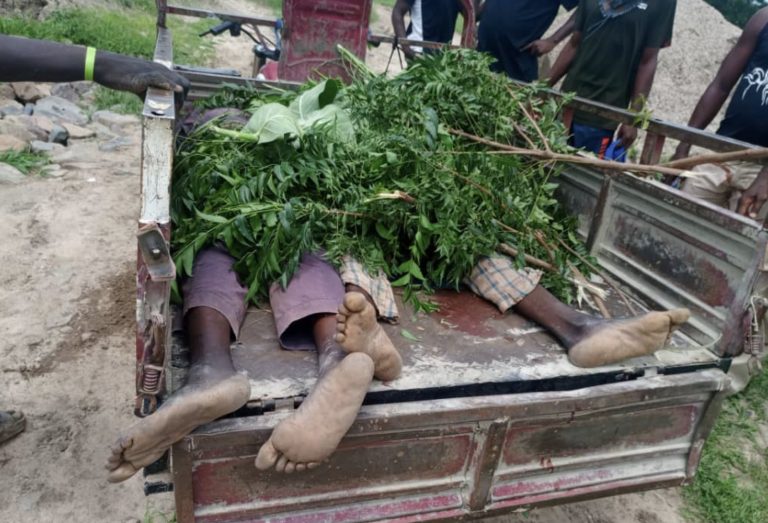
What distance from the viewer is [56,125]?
255 inches

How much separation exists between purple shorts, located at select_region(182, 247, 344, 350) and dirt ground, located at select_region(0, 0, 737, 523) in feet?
3.32

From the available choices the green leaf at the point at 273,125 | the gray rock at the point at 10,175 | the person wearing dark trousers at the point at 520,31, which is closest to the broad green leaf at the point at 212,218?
the green leaf at the point at 273,125

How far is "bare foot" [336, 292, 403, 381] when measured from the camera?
1.58 meters

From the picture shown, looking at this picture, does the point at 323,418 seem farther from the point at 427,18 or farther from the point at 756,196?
the point at 427,18

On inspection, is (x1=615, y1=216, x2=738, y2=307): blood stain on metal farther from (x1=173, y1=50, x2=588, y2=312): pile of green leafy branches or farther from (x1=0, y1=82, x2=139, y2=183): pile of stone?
(x1=0, y1=82, x2=139, y2=183): pile of stone

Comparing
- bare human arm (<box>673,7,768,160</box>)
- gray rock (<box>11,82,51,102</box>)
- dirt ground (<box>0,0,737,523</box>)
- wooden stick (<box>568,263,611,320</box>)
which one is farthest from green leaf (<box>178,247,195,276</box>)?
gray rock (<box>11,82,51,102</box>)

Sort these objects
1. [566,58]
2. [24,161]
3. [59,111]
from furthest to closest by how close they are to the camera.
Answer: [59,111] < [24,161] < [566,58]

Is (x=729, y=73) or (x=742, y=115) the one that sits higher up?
(x=729, y=73)

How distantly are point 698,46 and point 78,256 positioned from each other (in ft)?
32.1

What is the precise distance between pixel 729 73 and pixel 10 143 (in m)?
6.02

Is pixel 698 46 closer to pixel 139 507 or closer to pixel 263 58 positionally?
pixel 263 58

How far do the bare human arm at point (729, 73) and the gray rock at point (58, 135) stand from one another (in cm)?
584

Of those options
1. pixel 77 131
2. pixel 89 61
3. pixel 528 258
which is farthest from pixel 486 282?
pixel 77 131

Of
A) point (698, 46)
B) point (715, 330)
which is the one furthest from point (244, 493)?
point (698, 46)
